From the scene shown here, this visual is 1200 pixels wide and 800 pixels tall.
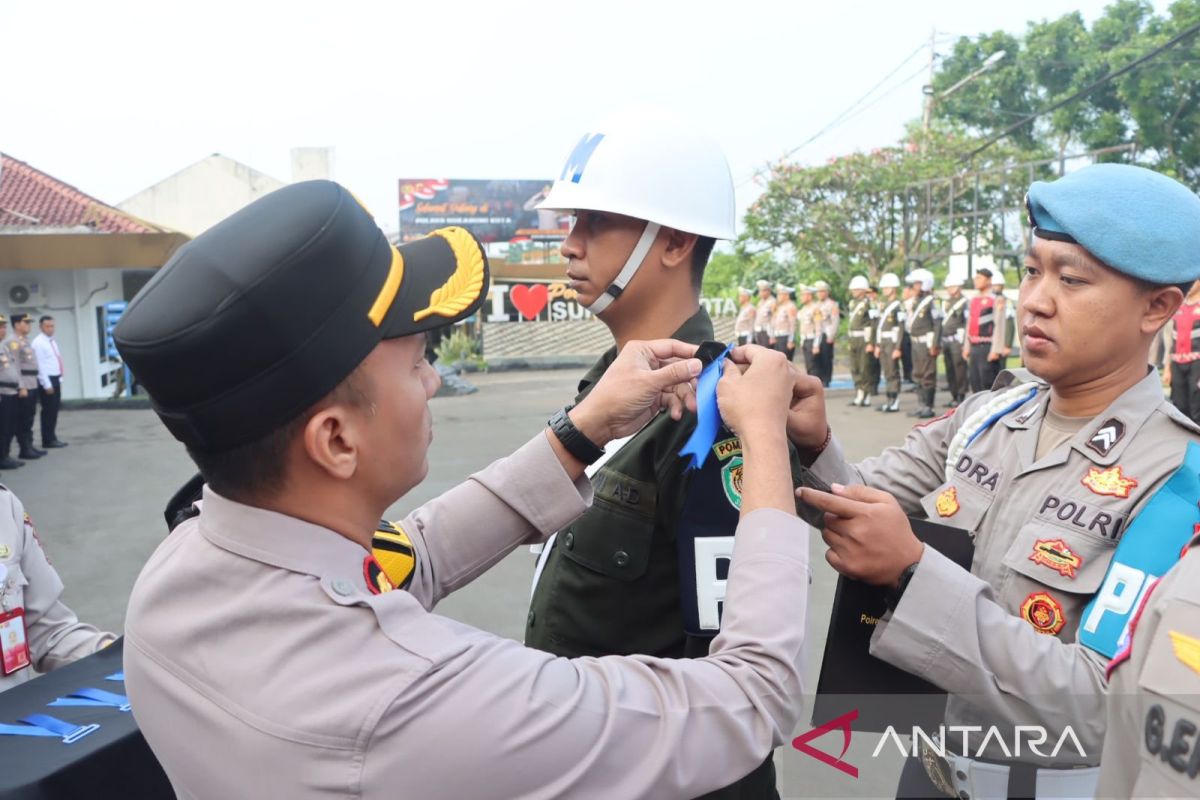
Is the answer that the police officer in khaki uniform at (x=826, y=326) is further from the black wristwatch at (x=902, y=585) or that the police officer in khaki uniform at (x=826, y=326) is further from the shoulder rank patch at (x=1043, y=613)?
the black wristwatch at (x=902, y=585)

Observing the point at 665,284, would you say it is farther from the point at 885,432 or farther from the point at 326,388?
the point at 885,432

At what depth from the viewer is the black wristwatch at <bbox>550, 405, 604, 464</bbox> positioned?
1603 mm

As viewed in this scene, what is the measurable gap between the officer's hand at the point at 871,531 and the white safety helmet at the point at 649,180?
0.76 meters

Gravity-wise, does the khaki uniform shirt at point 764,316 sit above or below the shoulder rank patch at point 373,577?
below

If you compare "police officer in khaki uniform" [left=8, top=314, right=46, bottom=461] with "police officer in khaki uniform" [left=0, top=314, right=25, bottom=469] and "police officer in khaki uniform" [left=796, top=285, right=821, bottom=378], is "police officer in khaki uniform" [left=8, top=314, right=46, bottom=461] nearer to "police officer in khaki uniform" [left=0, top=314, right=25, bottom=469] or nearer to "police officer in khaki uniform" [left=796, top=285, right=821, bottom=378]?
"police officer in khaki uniform" [left=0, top=314, right=25, bottom=469]

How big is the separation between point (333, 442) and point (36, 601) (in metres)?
1.69

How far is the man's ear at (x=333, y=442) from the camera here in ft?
3.53

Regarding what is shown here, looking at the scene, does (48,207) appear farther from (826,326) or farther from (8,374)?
(826,326)

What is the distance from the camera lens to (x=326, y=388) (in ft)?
3.46

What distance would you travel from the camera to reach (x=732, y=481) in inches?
58.9

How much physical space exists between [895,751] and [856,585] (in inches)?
89.6

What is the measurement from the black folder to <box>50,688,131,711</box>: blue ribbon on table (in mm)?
1228

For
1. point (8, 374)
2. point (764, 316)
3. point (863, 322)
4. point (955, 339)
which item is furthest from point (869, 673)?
point (764, 316)

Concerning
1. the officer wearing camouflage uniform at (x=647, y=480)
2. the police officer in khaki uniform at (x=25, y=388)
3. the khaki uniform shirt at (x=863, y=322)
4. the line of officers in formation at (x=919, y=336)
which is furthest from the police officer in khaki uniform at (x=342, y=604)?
the khaki uniform shirt at (x=863, y=322)
